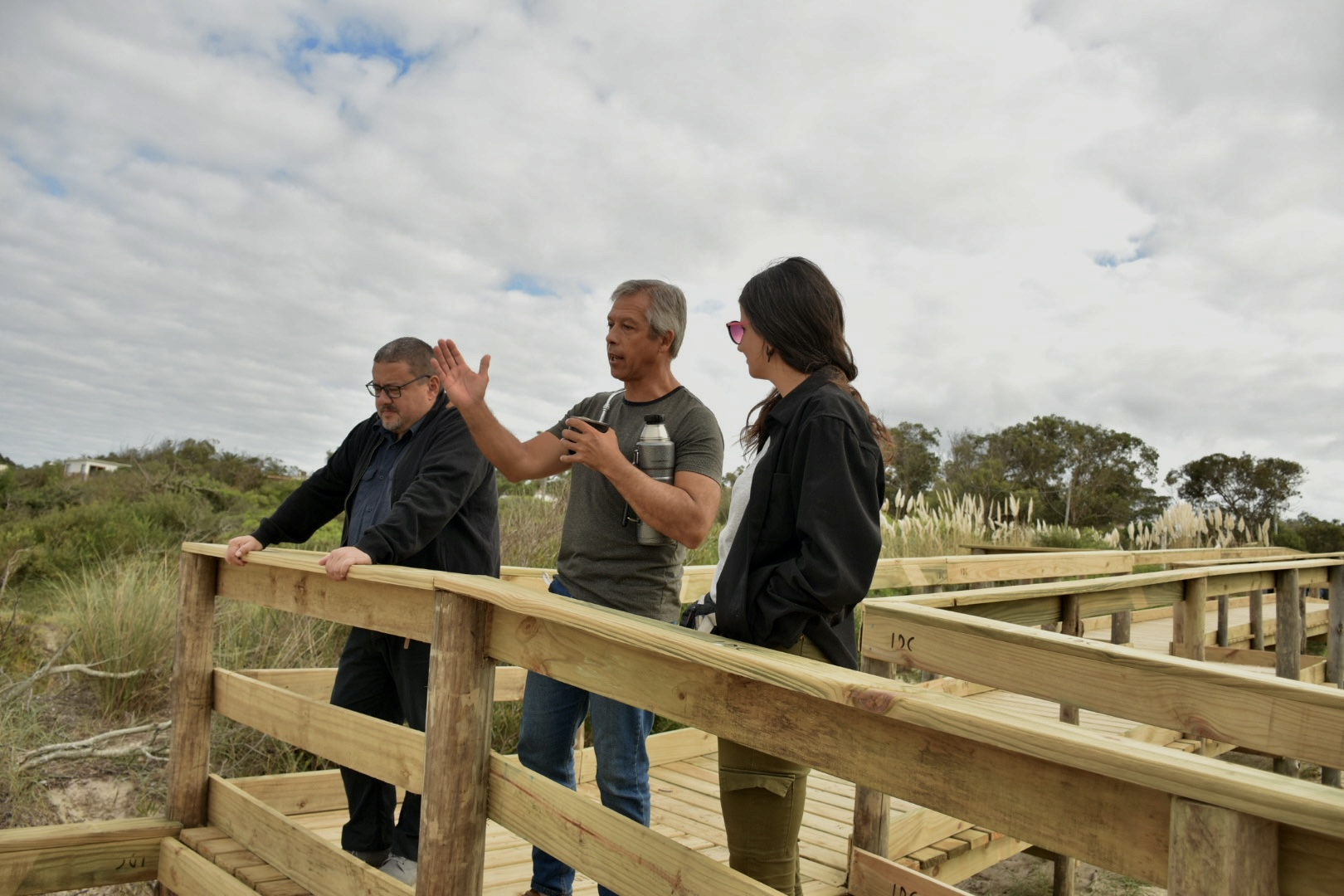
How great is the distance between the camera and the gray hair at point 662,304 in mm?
2695

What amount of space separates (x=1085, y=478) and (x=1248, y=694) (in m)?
35.3

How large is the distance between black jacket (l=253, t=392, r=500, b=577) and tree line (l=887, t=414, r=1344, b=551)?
29.3m

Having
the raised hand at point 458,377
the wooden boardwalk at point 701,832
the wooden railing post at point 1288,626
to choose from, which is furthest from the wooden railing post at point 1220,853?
the wooden railing post at point 1288,626

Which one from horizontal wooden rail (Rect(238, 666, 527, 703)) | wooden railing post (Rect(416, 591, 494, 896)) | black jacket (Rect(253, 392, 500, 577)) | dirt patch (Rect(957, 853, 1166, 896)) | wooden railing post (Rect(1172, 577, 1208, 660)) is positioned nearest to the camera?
wooden railing post (Rect(416, 591, 494, 896))

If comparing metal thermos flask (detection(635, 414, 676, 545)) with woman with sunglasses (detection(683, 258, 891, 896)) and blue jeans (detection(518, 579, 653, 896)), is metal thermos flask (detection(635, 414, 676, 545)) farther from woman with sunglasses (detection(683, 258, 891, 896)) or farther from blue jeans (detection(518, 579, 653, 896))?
blue jeans (detection(518, 579, 653, 896))

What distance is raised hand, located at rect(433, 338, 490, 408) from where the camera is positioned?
9.09 ft

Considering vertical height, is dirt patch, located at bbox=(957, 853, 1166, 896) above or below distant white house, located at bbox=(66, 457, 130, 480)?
below

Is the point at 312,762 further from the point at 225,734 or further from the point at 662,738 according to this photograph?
the point at 662,738

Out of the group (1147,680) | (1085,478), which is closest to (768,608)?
(1147,680)

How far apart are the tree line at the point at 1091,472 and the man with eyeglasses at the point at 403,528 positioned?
29.5m

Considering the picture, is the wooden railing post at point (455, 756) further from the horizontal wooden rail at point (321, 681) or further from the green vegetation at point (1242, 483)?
the green vegetation at point (1242, 483)

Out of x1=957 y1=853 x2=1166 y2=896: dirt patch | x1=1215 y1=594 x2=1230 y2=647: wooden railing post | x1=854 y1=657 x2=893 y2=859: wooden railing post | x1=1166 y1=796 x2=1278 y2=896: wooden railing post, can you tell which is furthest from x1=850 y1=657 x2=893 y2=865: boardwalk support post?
x1=1215 y1=594 x2=1230 y2=647: wooden railing post

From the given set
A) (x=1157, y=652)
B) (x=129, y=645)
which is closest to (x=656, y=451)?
(x=1157, y=652)

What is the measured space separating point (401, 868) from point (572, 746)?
0.96m
